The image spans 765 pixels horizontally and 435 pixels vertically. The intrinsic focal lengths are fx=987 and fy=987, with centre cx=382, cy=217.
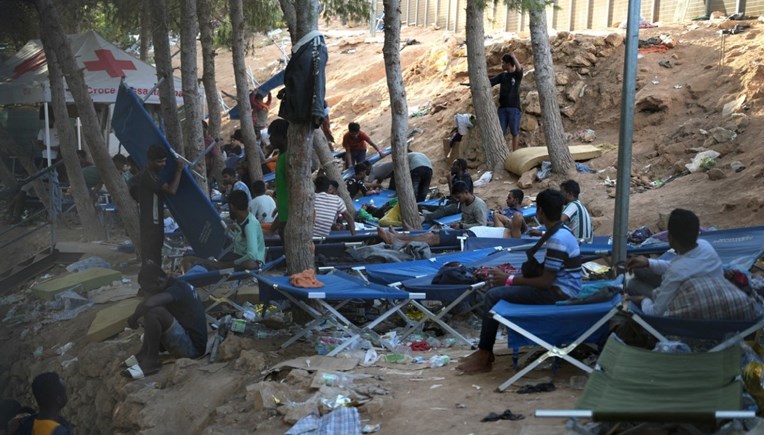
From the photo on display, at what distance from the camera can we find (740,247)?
24.8 feet

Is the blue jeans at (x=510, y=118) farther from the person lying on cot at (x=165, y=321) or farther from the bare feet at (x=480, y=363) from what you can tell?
the bare feet at (x=480, y=363)

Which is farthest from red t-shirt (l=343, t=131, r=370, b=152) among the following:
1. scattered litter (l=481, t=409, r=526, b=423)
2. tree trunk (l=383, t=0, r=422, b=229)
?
scattered litter (l=481, t=409, r=526, b=423)

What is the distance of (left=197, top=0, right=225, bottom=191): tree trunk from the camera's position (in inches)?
682

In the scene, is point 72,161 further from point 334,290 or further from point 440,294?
point 440,294

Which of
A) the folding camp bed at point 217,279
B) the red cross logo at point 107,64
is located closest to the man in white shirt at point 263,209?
the folding camp bed at point 217,279

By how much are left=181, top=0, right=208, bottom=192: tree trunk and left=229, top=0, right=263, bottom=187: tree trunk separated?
184cm

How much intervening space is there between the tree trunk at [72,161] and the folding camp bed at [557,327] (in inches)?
339

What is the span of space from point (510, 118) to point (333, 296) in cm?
1059

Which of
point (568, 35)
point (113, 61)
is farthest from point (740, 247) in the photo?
point (113, 61)

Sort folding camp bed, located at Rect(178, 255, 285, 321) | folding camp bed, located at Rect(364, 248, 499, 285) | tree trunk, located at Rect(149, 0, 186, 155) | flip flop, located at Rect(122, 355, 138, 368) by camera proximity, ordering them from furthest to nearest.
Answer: tree trunk, located at Rect(149, 0, 186, 155) < folding camp bed, located at Rect(364, 248, 499, 285) < folding camp bed, located at Rect(178, 255, 285, 321) < flip flop, located at Rect(122, 355, 138, 368)

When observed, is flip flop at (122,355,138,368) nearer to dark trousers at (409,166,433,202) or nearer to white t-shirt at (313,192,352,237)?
white t-shirt at (313,192,352,237)

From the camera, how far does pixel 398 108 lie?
12.7 meters

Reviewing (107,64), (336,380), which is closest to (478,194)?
(107,64)

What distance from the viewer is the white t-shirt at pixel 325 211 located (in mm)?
10789
